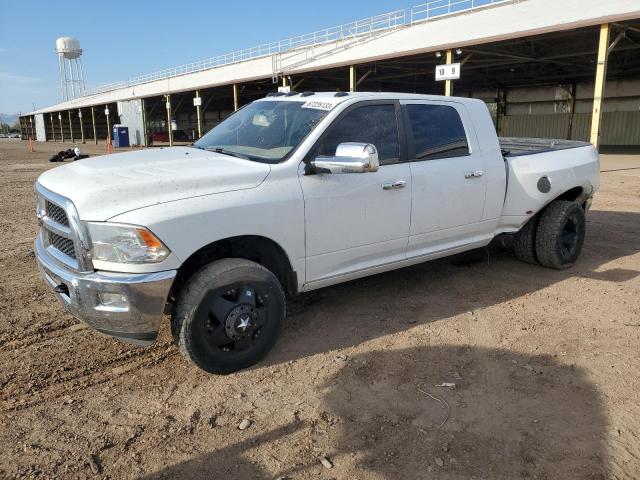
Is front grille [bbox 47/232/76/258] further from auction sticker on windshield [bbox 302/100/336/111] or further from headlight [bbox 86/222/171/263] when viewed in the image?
auction sticker on windshield [bbox 302/100/336/111]

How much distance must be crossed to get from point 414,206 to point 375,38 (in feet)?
83.9

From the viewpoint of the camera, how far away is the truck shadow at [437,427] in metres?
2.49

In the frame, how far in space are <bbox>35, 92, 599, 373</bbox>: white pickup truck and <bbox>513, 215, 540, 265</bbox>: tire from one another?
59 centimetres

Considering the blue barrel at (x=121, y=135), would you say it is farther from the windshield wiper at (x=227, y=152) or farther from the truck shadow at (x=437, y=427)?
the truck shadow at (x=437, y=427)

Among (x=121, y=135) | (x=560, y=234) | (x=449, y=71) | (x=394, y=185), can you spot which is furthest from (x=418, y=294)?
(x=121, y=135)

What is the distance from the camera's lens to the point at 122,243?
2934 mm

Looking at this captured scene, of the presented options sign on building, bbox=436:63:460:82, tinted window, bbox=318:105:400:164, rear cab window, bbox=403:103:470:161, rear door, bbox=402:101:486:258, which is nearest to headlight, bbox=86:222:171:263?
tinted window, bbox=318:105:400:164

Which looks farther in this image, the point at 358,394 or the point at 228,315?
the point at 228,315

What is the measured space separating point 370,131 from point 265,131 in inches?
33.8

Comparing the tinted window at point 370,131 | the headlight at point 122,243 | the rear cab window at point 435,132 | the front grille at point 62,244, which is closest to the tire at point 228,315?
the headlight at point 122,243

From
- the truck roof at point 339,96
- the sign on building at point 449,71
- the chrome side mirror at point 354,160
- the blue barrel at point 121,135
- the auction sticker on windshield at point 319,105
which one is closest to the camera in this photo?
the chrome side mirror at point 354,160

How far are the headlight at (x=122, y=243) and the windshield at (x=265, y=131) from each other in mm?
1110

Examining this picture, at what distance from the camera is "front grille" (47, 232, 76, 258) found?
126 inches

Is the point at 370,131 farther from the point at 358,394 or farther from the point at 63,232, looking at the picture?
the point at 63,232
